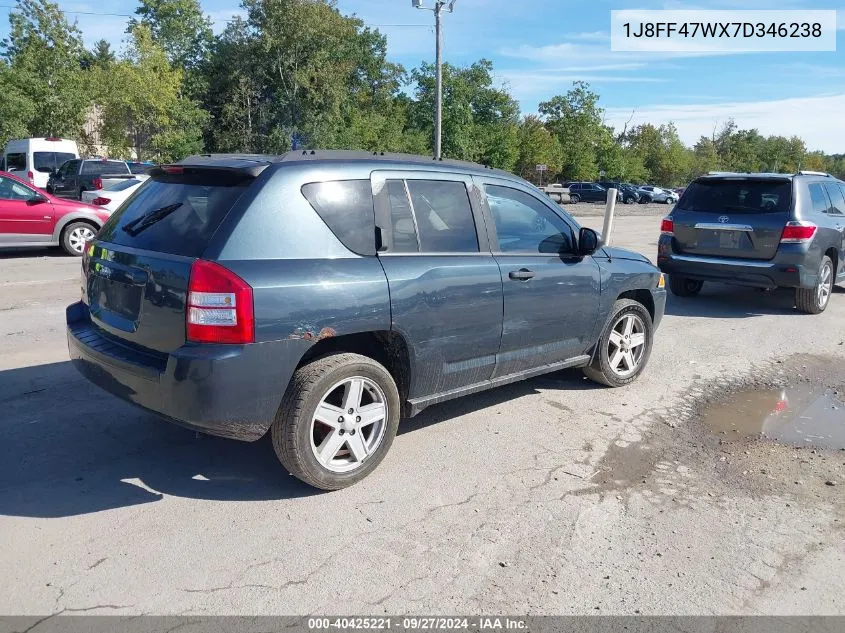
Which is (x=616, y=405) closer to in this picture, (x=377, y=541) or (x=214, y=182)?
(x=377, y=541)

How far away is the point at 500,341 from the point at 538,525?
131 cm

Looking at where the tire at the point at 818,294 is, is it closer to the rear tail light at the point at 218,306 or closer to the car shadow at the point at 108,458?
the car shadow at the point at 108,458

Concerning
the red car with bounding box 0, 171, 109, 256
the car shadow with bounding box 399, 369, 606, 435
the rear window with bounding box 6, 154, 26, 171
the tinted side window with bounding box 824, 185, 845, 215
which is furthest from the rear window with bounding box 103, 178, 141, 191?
the tinted side window with bounding box 824, 185, 845, 215

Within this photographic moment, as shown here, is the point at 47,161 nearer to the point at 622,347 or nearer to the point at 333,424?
the point at 622,347

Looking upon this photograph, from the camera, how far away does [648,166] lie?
72125mm

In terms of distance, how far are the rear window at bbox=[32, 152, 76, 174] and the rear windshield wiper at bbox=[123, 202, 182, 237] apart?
2313 centimetres

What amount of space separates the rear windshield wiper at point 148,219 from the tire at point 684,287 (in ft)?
26.4

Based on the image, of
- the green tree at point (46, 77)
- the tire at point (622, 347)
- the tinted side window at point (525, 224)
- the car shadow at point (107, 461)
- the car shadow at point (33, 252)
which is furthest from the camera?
the green tree at point (46, 77)

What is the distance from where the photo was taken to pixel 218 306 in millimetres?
3361

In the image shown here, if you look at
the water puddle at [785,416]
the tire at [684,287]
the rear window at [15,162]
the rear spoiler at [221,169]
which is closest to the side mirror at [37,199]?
the rear spoiler at [221,169]

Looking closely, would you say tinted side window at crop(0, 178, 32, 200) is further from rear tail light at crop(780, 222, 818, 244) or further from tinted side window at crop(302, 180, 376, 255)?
rear tail light at crop(780, 222, 818, 244)

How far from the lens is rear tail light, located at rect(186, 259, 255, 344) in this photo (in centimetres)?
336

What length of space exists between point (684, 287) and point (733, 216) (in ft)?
5.33

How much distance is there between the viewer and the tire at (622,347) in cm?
559
